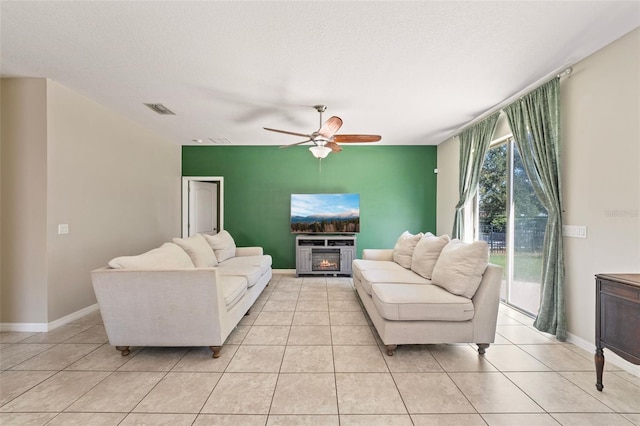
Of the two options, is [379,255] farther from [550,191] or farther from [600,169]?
[600,169]

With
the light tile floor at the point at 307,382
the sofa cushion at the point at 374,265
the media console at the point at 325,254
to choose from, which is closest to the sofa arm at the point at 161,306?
the light tile floor at the point at 307,382

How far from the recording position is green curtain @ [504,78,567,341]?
2654mm

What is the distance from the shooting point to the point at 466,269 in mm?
2473

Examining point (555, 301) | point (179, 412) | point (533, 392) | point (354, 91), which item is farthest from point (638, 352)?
point (354, 91)

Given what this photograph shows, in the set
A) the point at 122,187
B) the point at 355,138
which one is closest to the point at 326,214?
the point at 355,138

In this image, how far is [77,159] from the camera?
3277mm

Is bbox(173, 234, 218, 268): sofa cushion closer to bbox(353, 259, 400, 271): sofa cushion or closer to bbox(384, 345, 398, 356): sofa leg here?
bbox(353, 259, 400, 271): sofa cushion

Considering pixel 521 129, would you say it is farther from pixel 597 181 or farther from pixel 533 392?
pixel 533 392

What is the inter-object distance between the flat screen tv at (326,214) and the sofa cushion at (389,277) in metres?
1.95

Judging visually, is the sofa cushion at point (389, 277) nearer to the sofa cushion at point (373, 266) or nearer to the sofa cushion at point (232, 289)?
the sofa cushion at point (373, 266)

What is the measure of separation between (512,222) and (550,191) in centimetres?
98

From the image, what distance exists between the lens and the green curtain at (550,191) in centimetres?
265

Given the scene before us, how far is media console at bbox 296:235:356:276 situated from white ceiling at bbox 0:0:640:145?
100 inches

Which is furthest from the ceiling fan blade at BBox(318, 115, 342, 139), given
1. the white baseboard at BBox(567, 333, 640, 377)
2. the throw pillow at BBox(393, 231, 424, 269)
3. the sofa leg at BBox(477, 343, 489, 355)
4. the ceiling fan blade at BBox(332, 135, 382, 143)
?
the white baseboard at BBox(567, 333, 640, 377)
